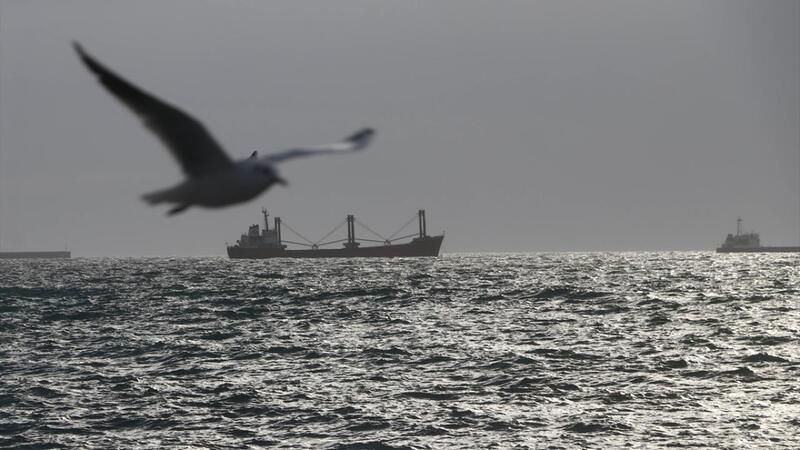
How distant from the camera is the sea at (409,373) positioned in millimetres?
34562

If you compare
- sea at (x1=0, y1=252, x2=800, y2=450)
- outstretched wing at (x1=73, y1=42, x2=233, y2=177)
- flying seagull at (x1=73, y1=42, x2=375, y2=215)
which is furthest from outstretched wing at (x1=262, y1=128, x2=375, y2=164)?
sea at (x1=0, y1=252, x2=800, y2=450)

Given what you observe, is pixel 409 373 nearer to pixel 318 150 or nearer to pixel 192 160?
pixel 318 150

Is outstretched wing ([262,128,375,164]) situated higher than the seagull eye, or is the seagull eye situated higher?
outstretched wing ([262,128,375,164])

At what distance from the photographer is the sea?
1361 inches

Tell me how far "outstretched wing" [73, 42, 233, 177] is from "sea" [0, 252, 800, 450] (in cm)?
2845

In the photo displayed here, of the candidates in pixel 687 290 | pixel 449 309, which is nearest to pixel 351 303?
pixel 449 309

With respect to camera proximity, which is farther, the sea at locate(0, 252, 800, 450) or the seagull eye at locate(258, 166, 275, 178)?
the sea at locate(0, 252, 800, 450)

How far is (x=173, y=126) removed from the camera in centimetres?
494

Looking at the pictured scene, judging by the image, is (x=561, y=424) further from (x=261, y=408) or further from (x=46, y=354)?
(x=46, y=354)

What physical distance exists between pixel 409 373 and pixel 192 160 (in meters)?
42.8

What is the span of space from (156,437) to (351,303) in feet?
174

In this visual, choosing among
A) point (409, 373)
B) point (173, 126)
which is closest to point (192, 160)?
point (173, 126)

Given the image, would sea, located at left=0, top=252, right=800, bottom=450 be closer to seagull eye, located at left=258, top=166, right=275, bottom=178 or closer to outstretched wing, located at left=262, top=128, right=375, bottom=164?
outstretched wing, located at left=262, top=128, right=375, bottom=164

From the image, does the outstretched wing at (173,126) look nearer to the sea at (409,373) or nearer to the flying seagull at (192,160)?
the flying seagull at (192,160)
